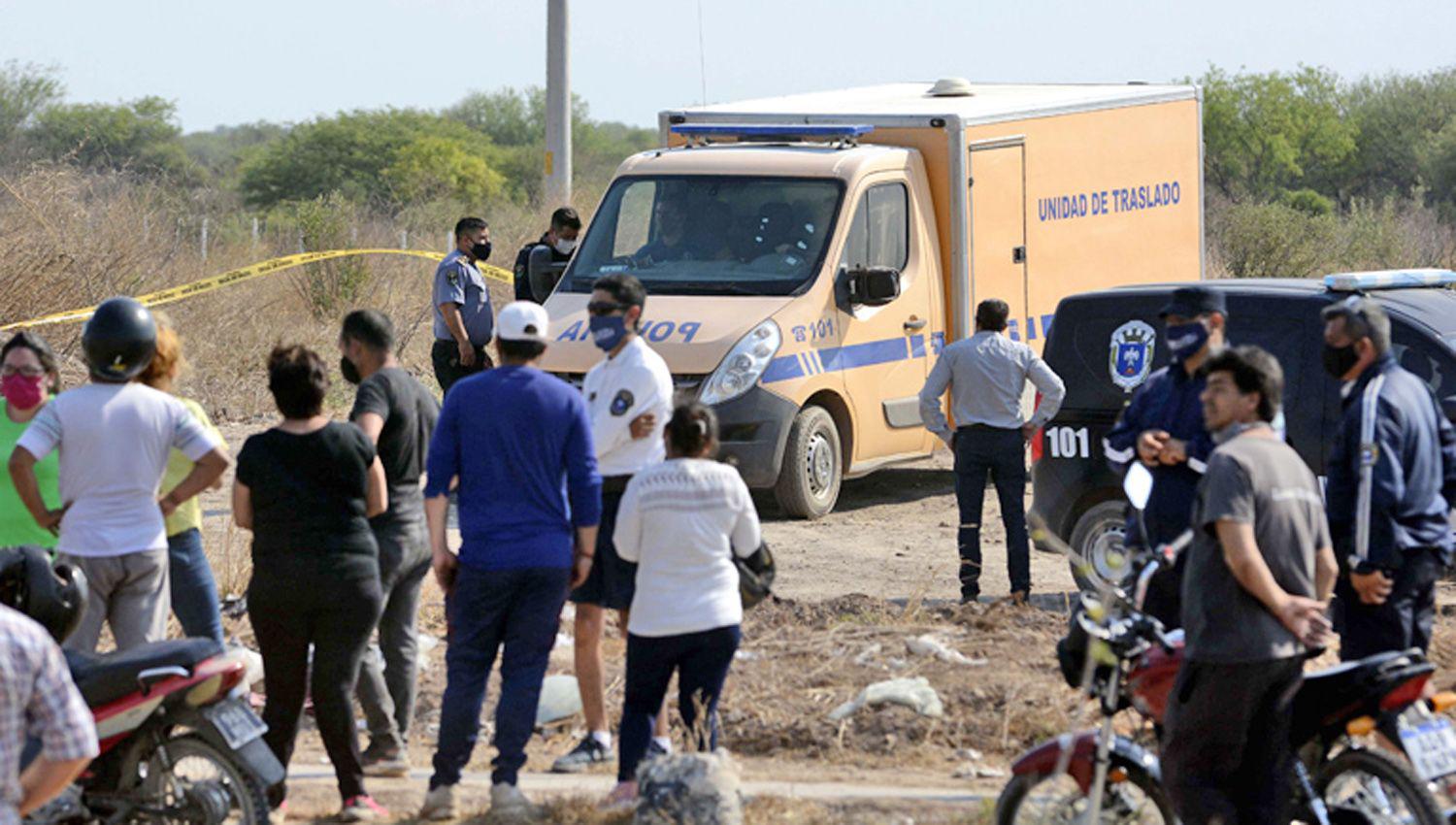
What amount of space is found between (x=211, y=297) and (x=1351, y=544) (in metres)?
16.8

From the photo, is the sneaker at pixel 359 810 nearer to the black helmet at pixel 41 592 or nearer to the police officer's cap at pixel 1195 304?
the black helmet at pixel 41 592

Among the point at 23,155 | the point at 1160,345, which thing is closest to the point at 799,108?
the point at 1160,345

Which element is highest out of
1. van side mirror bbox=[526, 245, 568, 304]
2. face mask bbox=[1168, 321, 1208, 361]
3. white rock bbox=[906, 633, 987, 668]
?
van side mirror bbox=[526, 245, 568, 304]

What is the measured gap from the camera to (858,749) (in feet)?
26.2

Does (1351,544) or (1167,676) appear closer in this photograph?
(1167,676)

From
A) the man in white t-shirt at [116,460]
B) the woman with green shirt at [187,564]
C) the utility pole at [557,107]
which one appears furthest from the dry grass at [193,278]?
the man in white t-shirt at [116,460]

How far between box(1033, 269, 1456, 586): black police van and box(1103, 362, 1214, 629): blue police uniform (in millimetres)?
2451

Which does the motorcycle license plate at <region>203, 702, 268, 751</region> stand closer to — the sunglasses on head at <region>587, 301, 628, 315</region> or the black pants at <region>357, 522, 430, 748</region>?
the black pants at <region>357, 522, 430, 748</region>

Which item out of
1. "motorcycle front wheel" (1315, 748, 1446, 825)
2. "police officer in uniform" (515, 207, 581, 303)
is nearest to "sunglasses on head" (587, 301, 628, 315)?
"motorcycle front wheel" (1315, 748, 1446, 825)

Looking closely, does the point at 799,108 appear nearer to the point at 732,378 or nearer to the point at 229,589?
the point at 732,378

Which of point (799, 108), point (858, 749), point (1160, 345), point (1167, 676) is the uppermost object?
point (799, 108)

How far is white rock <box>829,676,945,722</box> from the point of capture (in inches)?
324

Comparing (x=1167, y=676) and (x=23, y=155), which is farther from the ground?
(x=23, y=155)

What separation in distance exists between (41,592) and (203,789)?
74 cm
